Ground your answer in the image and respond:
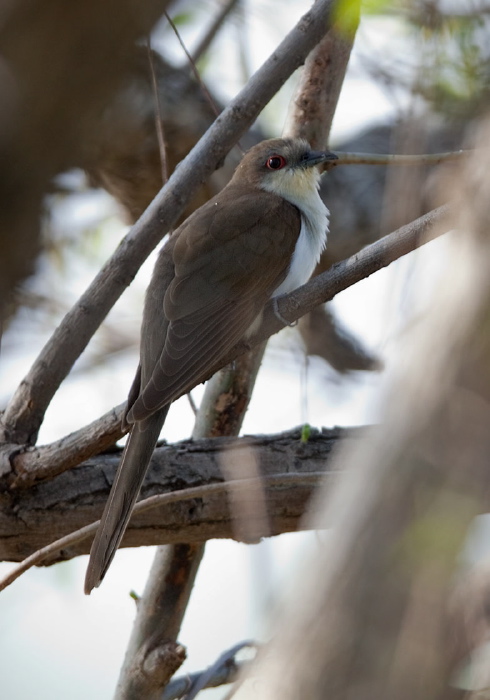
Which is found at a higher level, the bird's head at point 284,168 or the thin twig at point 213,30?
the thin twig at point 213,30

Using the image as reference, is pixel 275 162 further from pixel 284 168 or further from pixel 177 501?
pixel 177 501

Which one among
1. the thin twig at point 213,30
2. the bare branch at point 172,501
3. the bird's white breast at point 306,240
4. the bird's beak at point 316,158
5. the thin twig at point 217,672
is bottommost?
the thin twig at point 217,672

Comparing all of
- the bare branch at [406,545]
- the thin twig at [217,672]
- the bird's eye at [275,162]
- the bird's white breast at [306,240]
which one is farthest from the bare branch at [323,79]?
the bare branch at [406,545]

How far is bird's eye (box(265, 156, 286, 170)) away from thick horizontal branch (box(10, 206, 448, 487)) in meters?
1.46

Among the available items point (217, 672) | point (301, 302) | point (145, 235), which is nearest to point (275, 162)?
point (145, 235)

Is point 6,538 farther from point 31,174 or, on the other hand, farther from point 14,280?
point 31,174

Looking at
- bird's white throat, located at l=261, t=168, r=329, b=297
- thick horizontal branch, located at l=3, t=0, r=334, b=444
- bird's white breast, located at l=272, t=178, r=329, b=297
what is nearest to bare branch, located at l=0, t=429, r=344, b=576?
thick horizontal branch, located at l=3, t=0, r=334, b=444

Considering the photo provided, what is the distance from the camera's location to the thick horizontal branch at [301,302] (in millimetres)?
2818

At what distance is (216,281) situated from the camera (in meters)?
3.84

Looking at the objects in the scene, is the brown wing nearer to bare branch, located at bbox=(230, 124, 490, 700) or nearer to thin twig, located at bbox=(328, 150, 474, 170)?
thin twig, located at bbox=(328, 150, 474, 170)

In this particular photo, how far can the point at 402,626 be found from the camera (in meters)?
1.10

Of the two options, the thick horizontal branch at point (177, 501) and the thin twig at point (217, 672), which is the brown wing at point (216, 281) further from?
the thin twig at point (217, 672)

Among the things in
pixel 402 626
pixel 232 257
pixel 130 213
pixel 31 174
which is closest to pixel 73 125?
pixel 31 174

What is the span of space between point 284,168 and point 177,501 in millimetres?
2008
